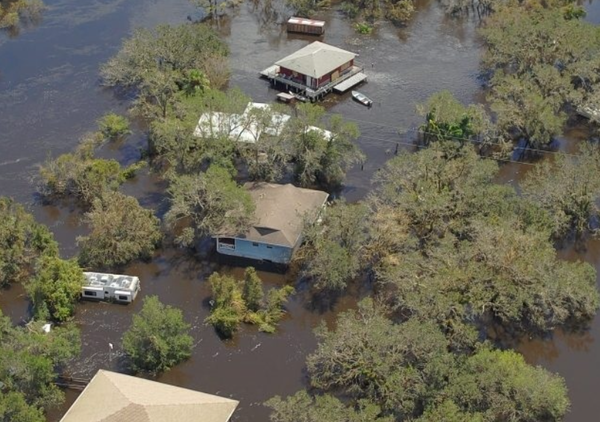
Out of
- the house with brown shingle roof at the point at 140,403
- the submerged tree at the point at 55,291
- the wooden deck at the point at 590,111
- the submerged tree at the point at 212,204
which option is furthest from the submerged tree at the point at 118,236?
the wooden deck at the point at 590,111

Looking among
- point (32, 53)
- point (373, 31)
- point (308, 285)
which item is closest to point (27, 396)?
point (308, 285)

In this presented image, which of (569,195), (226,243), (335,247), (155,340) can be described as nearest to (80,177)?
(226,243)

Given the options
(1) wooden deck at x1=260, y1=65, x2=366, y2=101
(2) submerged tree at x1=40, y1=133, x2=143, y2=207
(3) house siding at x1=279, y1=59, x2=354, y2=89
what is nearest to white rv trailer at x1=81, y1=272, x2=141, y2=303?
(2) submerged tree at x1=40, y1=133, x2=143, y2=207

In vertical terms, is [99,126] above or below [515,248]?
below

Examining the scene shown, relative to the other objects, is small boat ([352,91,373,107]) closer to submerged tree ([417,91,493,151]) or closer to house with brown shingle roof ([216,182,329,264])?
submerged tree ([417,91,493,151])

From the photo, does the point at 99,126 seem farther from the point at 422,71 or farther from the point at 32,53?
the point at 422,71

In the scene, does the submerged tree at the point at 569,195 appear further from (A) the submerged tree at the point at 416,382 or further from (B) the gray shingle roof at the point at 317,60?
(B) the gray shingle roof at the point at 317,60

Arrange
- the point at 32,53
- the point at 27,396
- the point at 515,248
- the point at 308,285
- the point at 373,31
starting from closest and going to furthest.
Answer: the point at 27,396, the point at 515,248, the point at 308,285, the point at 32,53, the point at 373,31

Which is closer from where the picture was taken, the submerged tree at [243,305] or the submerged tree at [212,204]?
the submerged tree at [243,305]
